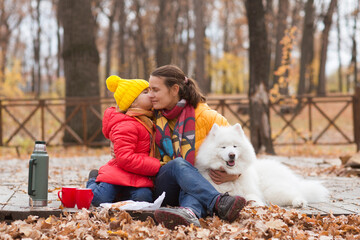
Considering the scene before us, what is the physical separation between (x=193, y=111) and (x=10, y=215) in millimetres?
2008

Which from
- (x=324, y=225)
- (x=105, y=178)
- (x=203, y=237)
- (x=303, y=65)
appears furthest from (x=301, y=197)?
(x=303, y=65)

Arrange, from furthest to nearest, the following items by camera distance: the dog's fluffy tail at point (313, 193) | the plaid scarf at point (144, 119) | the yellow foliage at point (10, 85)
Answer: the yellow foliage at point (10, 85)
the dog's fluffy tail at point (313, 193)
the plaid scarf at point (144, 119)

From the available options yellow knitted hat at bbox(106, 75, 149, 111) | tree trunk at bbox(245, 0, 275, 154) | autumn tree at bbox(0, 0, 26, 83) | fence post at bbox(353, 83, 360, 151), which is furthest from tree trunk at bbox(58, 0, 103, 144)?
autumn tree at bbox(0, 0, 26, 83)

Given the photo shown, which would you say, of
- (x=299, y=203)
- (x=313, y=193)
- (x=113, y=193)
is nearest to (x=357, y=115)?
(x=313, y=193)

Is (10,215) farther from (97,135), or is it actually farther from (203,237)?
(97,135)

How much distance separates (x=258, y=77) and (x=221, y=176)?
6211mm

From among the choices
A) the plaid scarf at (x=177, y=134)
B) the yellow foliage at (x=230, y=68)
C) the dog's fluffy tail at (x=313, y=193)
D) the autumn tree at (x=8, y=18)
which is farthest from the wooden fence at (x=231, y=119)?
the yellow foliage at (x=230, y=68)

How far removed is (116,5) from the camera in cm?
2488

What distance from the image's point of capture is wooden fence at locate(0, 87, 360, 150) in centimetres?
1216

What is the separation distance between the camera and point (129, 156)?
12.4 ft

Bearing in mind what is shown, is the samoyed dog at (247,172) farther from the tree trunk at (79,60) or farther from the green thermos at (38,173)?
the tree trunk at (79,60)

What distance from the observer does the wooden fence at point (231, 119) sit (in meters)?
12.2

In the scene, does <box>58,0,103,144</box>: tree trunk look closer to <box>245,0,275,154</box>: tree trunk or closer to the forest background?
the forest background

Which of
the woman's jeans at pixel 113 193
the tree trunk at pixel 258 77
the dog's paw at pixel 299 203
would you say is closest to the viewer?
the woman's jeans at pixel 113 193
